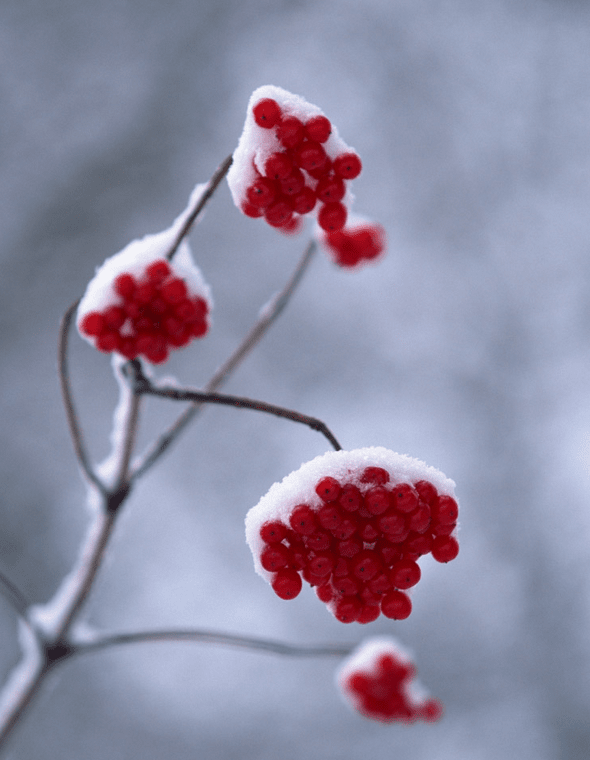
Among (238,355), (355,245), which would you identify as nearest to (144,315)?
(238,355)

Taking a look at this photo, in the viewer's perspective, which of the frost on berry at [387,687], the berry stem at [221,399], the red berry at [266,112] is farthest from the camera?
the frost on berry at [387,687]

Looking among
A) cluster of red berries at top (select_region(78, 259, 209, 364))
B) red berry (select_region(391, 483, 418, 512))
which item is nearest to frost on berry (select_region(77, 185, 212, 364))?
cluster of red berries at top (select_region(78, 259, 209, 364))

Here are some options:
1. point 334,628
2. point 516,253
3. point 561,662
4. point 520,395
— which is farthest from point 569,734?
point 516,253

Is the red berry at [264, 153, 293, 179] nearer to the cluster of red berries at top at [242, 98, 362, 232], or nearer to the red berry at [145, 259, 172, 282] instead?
the cluster of red berries at top at [242, 98, 362, 232]

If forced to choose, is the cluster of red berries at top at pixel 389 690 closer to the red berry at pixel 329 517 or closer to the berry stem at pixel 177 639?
the berry stem at pixel 177 639

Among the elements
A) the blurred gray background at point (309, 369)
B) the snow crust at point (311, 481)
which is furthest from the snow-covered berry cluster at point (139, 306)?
the blurred gray background at point (309, 369)

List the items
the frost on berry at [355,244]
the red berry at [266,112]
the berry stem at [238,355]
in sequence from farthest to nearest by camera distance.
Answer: the frost on berry at [355,244], the berry stem at [238,355], the red berry at [266,112]

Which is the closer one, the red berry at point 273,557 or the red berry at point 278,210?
the red berry at point 273,557
